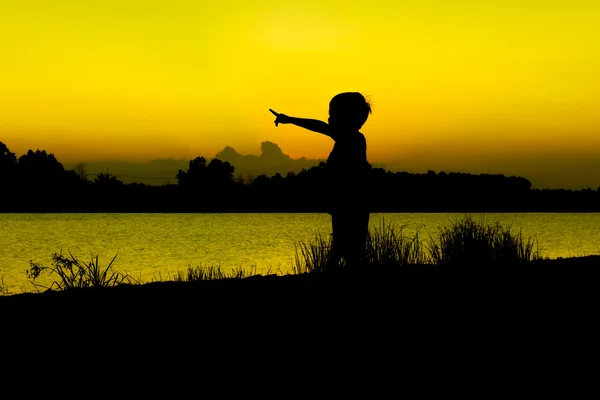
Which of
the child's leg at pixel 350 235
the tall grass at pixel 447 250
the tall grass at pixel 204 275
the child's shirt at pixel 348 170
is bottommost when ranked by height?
the tall grass at pixel 204 275

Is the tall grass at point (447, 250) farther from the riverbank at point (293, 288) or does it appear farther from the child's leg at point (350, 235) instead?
the child's leg at point (350, 235)

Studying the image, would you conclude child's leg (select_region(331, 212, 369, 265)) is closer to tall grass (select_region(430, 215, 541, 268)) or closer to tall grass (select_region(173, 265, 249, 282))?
tall grass (select_region(173, 265, 249, 282))

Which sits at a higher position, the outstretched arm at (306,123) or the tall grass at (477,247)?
the outstretched arm at (306,123)

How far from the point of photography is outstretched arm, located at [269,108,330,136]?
825 cm

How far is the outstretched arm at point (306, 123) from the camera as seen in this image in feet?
27.1

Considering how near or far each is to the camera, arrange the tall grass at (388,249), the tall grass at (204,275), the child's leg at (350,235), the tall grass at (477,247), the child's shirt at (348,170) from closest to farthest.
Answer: the child's shirt at (348,170) < the child's leg at (350,235) < the tall grass at (204,275) < the tall grass at (388,249) < the tall grass at (477,247)

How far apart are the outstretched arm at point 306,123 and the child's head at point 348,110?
0.41ft

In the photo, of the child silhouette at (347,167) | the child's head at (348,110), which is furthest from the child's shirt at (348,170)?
the child's head at (348,110)

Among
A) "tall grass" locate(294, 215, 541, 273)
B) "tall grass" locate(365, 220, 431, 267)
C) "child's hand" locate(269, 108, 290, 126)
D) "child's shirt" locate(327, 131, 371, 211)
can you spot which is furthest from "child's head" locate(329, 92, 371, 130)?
"tall grass" locate(365, 220, 431, 267)

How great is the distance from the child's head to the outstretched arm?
12 centimetres

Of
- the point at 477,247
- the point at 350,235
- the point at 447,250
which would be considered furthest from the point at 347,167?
the point at 477,247

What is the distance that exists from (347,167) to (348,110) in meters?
0.64

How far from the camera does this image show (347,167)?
27.6 ft

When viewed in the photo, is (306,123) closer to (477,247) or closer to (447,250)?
(447,250)
